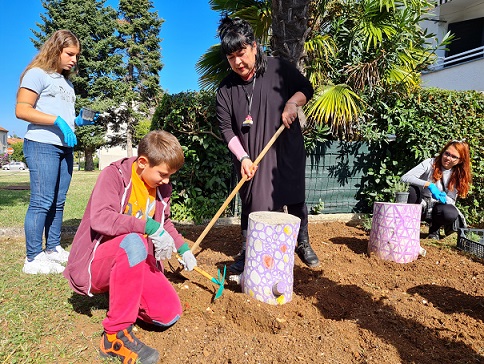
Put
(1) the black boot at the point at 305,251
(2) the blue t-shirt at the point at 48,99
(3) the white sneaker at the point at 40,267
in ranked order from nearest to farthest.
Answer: (2) the blue t-shirt at the point at 48,99 → (3) the white sneaker at the point at 40,267 → (1) the black boot at the point at 305,251

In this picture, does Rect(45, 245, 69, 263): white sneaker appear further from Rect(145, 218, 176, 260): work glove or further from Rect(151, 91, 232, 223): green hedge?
Rect(151, 91, 232, 223): green hedge

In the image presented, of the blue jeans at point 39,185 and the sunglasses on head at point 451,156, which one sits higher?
the sunglasses on head at point 451,156

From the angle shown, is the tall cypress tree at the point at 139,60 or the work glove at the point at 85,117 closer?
the work glove at the point at 85,117

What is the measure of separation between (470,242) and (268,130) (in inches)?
99.7

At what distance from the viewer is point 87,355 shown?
1.75 m

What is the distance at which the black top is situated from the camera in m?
2.75

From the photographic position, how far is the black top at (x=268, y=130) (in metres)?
2.75

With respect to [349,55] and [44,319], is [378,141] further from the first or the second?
[44,319]

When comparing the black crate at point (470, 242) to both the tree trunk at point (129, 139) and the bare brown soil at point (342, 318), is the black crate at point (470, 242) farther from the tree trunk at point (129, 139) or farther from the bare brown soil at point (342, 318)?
the tree trunk at point (129, 139)

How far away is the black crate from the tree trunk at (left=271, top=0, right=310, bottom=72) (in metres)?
2.86

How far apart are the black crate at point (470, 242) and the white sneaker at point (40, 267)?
3.93m

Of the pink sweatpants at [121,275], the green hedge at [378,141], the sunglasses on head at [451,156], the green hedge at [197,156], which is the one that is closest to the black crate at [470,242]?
the sunglasses on head at [451,156]

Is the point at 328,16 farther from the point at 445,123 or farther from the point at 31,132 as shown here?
the point at 31,132

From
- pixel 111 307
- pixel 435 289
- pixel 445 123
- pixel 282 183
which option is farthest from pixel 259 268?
pixel 445 123
